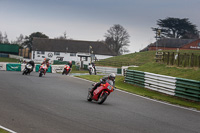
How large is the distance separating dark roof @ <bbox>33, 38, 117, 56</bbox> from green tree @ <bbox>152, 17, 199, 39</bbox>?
19299 millimetres

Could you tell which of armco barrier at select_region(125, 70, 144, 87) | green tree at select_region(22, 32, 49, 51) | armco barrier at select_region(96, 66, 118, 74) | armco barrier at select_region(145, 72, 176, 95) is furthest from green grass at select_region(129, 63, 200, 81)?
green tree at select_region(22, 32, 49, 51)

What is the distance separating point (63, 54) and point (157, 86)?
81.6m

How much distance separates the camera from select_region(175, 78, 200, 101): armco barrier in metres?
15.9

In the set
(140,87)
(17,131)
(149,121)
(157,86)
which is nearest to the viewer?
(17,131)

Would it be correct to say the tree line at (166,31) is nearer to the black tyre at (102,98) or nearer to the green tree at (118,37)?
the green tree at (118,37)

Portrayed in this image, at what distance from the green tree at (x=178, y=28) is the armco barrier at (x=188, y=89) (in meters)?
91.0

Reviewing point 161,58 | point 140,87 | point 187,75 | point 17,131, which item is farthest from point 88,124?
point 161,58

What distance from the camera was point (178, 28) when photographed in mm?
Answer: 109062

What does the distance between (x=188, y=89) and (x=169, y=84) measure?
5.57 feet

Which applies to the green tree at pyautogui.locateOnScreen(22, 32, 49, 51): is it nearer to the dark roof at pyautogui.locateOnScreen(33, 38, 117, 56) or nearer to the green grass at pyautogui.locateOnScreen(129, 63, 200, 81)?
the dark roof at pyautogui.locateOnScreen(33, 38, 117, 56)

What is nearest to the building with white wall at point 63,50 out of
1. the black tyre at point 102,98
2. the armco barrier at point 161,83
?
the armco barrier at point 161,83

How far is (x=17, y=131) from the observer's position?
23.8 feet

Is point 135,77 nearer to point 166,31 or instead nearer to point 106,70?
point 106,70

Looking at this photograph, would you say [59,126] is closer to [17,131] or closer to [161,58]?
[17,131]
